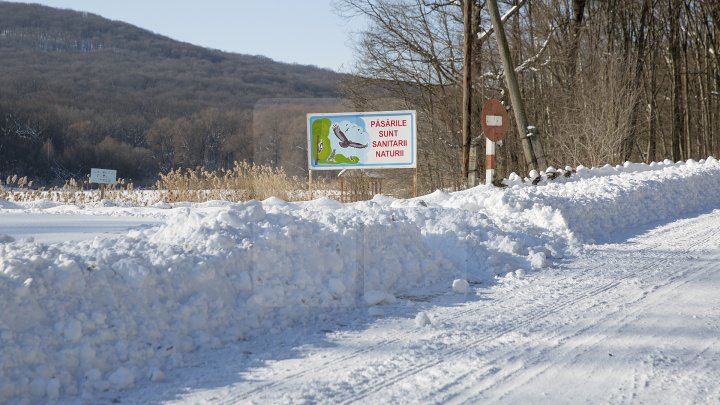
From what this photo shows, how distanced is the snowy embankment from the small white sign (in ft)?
16.4

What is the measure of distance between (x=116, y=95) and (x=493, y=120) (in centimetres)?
7085

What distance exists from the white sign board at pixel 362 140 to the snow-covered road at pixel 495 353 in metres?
11.4

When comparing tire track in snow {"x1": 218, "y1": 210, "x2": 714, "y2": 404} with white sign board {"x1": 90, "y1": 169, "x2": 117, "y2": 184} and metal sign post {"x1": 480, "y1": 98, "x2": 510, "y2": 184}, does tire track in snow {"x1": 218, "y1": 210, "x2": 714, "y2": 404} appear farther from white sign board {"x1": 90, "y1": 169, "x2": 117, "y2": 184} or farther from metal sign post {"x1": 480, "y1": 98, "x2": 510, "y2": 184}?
white sign board {"x1": 90, "y1": 169, "x2": 117, "y2": 184}

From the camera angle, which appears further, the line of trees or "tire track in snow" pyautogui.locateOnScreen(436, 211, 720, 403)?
the line of trees

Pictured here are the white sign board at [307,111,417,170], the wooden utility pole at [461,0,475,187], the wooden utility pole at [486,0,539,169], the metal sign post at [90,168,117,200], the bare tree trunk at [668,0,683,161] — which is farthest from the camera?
the bare tree trunk at [668,0,683,161]

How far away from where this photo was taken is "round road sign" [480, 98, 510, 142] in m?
14.2

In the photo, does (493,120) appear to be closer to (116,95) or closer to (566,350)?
(566,350)

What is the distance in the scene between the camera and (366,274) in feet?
20.6

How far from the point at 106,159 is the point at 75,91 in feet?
125

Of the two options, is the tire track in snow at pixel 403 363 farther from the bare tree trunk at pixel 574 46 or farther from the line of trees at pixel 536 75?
the bare tree trunk at pixel 574 46

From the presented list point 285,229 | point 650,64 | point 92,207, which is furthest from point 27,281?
point 650,64

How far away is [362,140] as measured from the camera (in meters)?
18.2

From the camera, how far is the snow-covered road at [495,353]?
A: 12.2ft

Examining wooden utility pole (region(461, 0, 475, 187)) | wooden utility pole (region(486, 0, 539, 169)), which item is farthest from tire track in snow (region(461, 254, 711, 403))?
wooden utility pole (region(486, 0, 539, 169))
